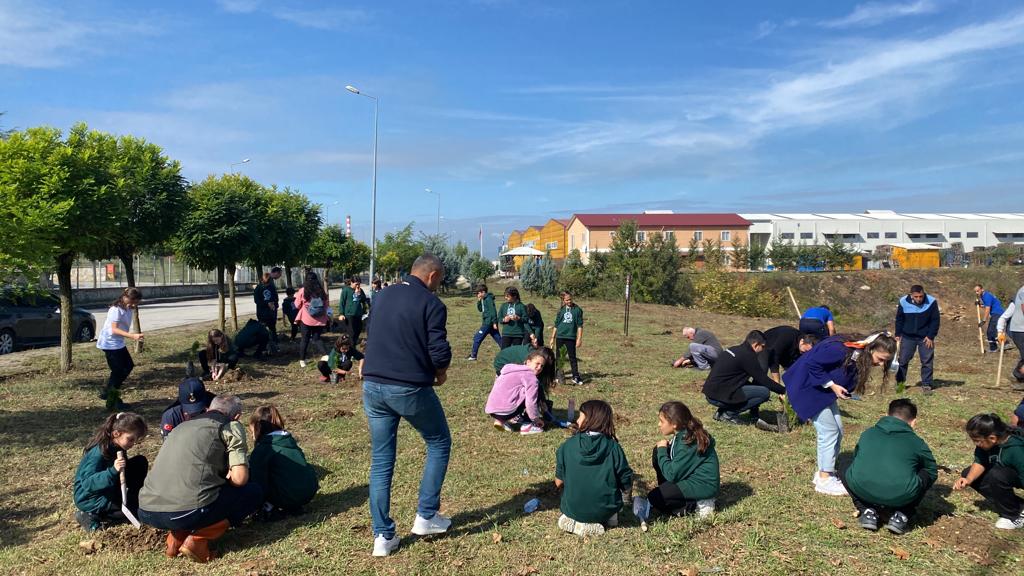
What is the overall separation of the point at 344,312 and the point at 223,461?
33.9 ft

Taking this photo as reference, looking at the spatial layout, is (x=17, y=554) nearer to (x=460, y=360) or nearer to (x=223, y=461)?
Result: (x=223, y=461)

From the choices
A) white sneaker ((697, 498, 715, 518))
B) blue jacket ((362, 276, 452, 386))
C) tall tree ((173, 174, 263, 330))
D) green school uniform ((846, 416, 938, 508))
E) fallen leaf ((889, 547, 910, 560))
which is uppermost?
tall tree ((173, 174, 263, 330))

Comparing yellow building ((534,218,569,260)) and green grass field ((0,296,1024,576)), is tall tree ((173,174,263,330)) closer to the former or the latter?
green grass field ((0,296,1024,576))

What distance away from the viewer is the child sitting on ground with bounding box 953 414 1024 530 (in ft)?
16.0

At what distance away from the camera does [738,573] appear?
14.3ft

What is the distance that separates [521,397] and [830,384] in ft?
10.9

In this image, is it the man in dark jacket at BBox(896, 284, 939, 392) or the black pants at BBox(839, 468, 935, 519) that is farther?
the man in dark jacket at BBox(896, 284, 939, 392)

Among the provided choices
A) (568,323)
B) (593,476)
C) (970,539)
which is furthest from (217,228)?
(970,539)

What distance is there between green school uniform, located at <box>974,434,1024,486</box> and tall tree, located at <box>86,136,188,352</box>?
12.9m

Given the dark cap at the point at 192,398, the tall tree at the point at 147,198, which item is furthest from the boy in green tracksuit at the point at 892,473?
the tall tree at the point at 147,198

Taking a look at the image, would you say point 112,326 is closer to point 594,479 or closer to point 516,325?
point 516,325

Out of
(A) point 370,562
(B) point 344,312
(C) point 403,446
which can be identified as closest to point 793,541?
(A) point 370,562

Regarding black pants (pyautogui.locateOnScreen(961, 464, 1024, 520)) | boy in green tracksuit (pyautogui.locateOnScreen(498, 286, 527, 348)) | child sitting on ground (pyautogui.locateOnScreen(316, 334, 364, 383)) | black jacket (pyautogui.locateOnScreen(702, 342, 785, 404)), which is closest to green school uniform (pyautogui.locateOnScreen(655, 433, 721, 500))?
black pants (pyautogui.locateOnScreen(961, 464, 1024, 520))

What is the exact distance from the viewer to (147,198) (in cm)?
1331
